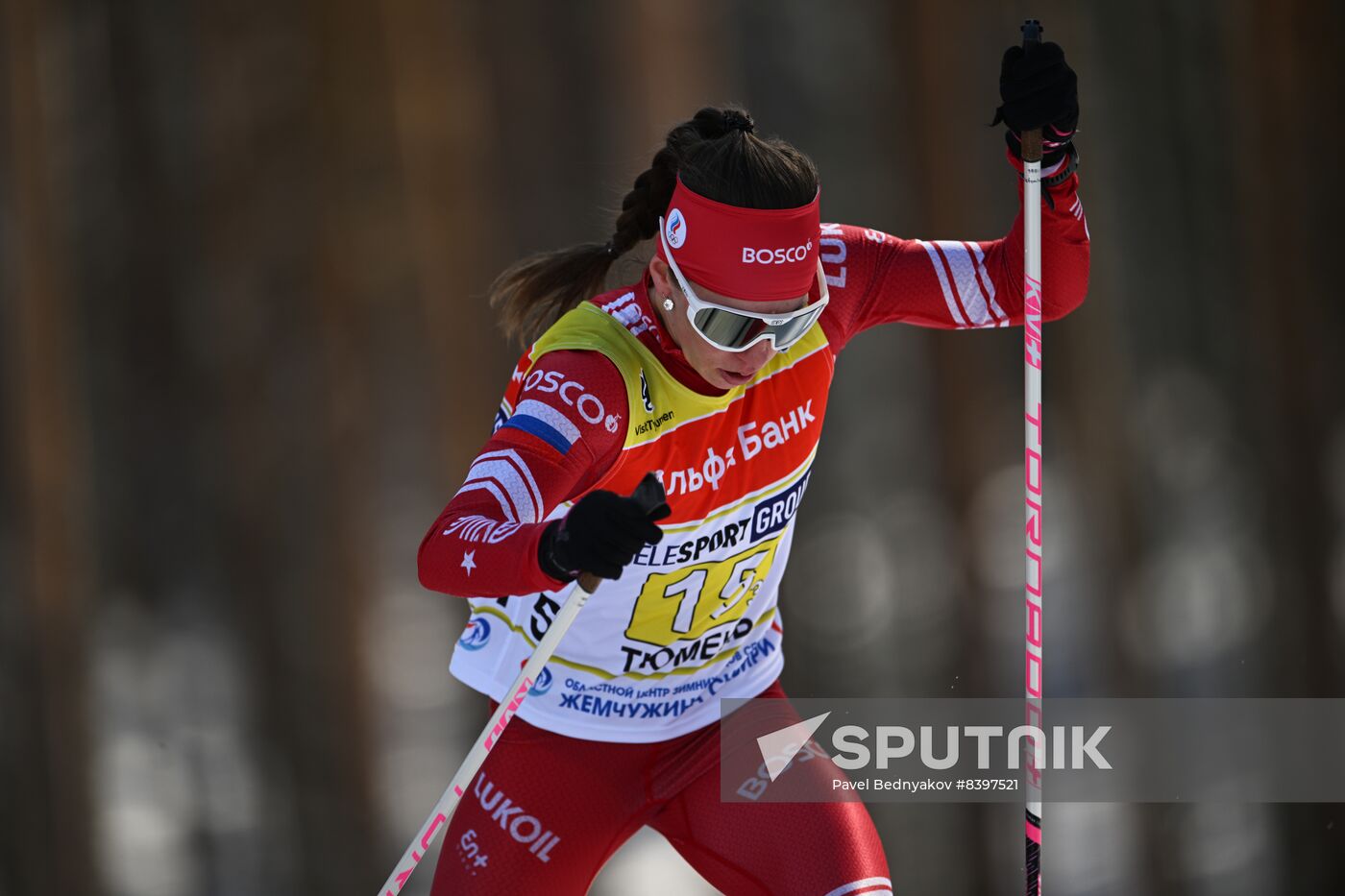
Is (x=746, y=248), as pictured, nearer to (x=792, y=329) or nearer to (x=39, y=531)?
(x=792, y=329)

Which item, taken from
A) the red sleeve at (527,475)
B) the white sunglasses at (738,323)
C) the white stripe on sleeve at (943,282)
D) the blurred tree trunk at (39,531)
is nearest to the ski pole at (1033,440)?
the white stripe on sleeve at (943,282)

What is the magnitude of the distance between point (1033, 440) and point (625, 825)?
3.25 feet

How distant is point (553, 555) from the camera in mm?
1841

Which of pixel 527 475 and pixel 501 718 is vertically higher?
pixel 527 475

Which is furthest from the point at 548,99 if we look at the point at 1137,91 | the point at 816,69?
the point at 1137,91

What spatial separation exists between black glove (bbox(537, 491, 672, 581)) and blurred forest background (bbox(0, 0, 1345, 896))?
72.2 inches

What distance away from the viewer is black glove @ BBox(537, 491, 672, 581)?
5.89ft

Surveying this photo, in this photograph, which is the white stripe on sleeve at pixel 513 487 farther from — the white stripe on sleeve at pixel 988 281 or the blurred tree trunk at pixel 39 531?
the blurred tree trunk at pixel 39 531

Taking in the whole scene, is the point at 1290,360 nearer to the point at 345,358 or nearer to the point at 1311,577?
the point at 1311,577

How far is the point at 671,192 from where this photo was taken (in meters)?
2.39

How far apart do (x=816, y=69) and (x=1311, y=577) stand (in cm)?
206

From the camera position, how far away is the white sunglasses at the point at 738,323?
2107 mm

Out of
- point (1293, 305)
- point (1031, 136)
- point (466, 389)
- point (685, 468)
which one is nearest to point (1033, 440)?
point (1031, 136)

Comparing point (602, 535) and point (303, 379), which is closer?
point (602, 535)
